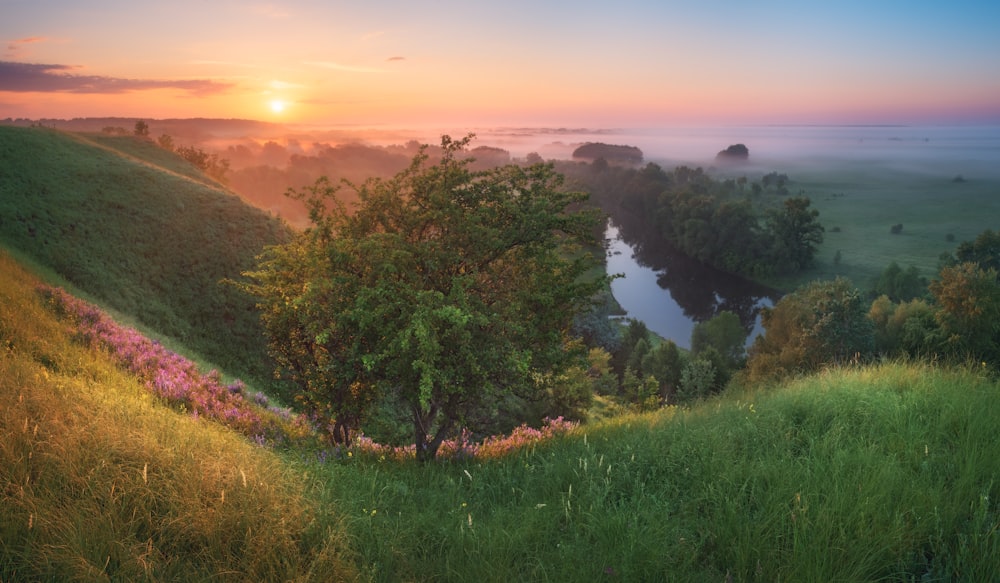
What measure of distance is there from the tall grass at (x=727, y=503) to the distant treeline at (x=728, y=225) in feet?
220

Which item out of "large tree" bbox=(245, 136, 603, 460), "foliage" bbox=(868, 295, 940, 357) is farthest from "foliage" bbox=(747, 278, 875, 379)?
"large tree" bbox=(245, 136, 603, 460)

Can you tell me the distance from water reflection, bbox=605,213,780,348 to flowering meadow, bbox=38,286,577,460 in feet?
205

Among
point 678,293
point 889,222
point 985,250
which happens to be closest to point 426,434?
point 985,250

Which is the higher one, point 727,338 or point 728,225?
point 728,225

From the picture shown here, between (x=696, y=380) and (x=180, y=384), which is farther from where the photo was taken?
(x=696, y=380)

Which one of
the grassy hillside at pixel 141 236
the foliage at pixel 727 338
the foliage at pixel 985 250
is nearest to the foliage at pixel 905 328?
the foliage at pixel 727 338

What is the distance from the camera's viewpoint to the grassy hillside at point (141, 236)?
904 inches

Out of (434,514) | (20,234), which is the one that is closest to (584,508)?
(434,514)

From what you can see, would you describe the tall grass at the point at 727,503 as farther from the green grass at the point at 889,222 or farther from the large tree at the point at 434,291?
the green grass at the point at 889,222

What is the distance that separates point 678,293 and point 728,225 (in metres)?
19.7

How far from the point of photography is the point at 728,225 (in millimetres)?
96188

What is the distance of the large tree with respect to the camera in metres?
8.23

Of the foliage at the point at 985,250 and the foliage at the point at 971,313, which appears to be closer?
the foliage at the point at 971,313

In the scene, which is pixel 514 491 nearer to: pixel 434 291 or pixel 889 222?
pixel 434 291
